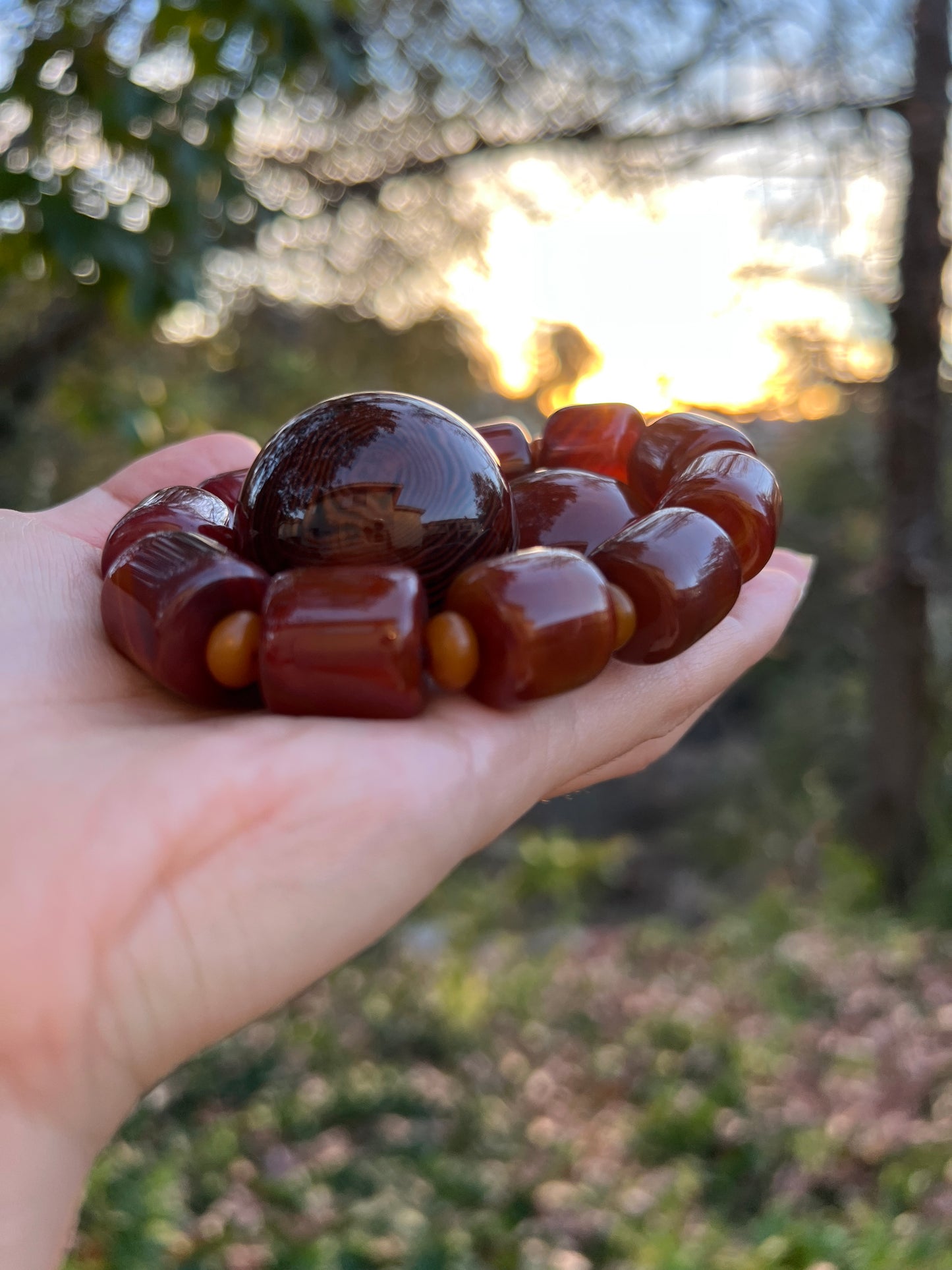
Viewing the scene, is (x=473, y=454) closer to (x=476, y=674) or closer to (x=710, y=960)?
(x=476, y=674)

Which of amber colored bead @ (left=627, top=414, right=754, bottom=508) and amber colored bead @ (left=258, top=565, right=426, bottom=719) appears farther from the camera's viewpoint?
amber colored bead @ (left=627, top=414, right=754, bottom=508)

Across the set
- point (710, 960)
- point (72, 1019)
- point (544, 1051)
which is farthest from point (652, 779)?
point (72, 1019)

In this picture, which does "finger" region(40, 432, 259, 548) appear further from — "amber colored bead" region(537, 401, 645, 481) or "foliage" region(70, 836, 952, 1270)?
"foliage" region(70, 836, 952, 1270)

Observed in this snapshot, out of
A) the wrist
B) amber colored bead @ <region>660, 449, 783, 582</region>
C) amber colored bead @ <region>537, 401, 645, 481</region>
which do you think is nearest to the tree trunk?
amber colored bead @ <region>537, 401, 645, 481</region>

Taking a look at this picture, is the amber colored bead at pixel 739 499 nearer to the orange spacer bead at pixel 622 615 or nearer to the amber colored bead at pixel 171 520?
the orange spacer bead at pixel 622 615

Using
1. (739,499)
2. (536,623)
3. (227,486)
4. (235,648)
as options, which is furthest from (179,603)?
(739,499)

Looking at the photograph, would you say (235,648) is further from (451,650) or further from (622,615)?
(622,615)
